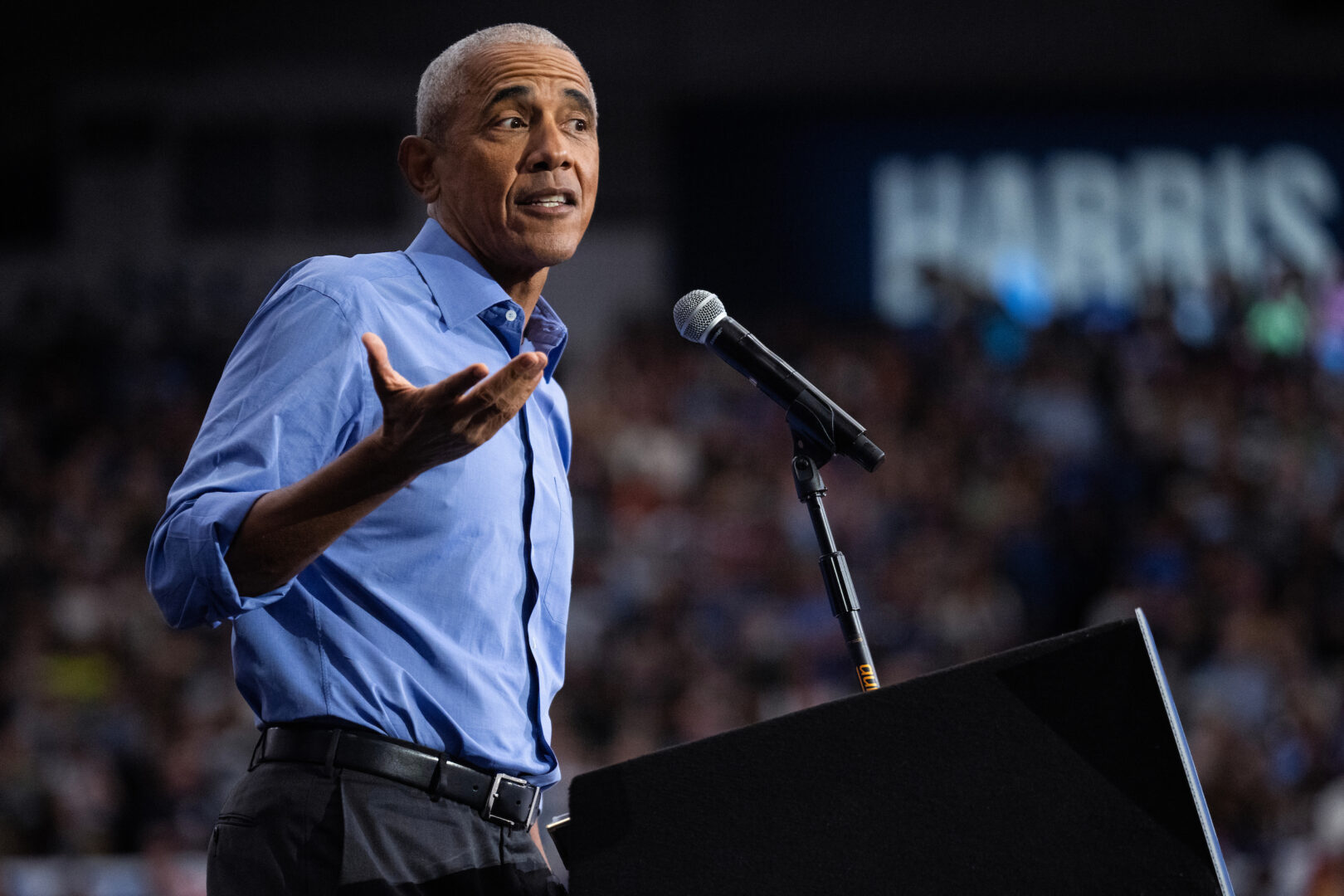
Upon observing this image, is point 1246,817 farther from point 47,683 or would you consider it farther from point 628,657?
point 47,683

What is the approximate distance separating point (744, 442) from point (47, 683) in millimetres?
3487

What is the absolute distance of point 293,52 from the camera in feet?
36.4

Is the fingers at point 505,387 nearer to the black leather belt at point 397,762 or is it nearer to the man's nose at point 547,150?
the black leather belt at point 397,762

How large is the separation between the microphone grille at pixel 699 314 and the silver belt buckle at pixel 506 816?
0.53 meters

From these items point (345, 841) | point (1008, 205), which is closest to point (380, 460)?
point (345, 841)

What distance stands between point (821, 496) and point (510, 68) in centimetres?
60

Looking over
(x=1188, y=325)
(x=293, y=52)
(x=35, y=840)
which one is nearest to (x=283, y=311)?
(x=35, y=840)

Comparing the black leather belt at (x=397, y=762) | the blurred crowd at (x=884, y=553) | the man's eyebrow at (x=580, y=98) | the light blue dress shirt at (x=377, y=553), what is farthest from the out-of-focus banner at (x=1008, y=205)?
the black leather belt at (x=397, y=762)

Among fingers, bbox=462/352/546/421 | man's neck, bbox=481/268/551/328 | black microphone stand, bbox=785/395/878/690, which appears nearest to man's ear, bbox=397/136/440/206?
man's neck, bbox=481/268/551/328

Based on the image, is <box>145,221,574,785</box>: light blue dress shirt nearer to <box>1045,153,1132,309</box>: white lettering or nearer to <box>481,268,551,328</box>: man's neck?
<box>481,268,551,328</box>: man's neck

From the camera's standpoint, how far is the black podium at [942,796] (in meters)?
1.25

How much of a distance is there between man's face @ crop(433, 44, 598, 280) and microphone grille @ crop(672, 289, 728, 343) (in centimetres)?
15

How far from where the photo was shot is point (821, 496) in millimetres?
1649

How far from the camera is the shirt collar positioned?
5.41 ft
